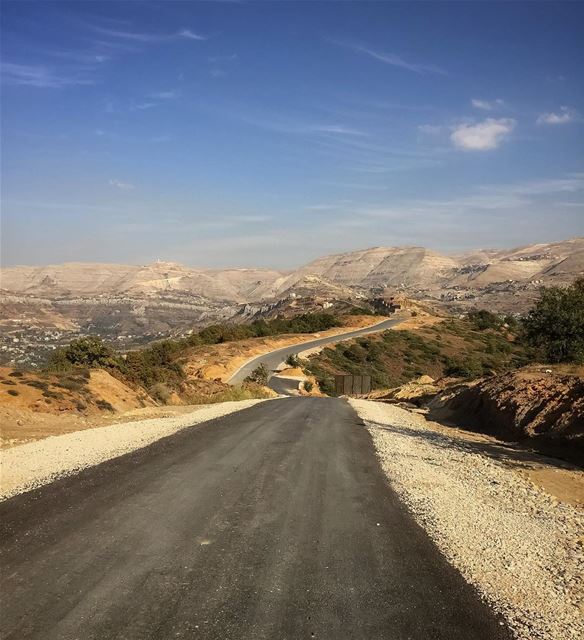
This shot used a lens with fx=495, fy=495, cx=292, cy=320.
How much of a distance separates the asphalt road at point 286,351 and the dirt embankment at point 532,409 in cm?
2321

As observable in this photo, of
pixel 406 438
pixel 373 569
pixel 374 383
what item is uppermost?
pixel 373 569

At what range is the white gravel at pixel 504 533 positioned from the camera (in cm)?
468

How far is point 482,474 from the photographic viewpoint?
10.2 meters

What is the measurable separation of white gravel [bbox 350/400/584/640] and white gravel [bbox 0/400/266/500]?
572 centimetres

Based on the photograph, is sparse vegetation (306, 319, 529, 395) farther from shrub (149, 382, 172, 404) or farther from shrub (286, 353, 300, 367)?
shrub (149, 382, 172, 404)

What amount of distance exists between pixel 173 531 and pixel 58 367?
19.4m

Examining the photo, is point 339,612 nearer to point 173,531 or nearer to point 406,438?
point 173,531

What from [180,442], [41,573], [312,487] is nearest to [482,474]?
[312,487]

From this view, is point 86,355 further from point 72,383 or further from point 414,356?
point 414,356

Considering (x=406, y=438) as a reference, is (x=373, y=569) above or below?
above

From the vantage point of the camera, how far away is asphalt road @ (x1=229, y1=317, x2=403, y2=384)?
4650 cm

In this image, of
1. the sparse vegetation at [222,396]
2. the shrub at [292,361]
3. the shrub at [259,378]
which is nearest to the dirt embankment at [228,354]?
the shrub at [259,378]

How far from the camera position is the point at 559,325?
91.6 ft

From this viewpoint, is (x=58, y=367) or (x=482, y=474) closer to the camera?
(x=482, y=474)
